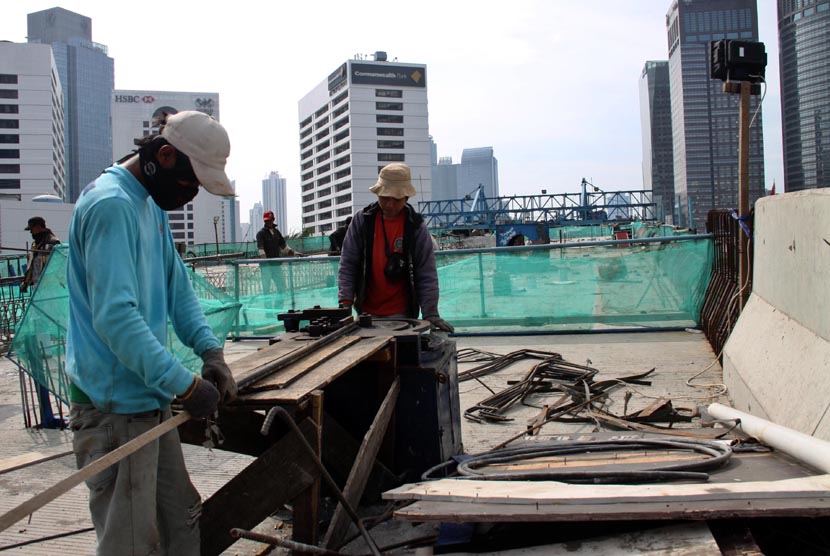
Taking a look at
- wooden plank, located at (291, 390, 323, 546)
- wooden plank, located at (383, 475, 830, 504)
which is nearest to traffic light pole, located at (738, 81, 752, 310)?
wooden plank, located at (383, 475, 830, 504)

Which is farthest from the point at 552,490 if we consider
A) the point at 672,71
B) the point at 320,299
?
the point at 672,71

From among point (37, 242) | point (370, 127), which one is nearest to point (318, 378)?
point (37, 242)

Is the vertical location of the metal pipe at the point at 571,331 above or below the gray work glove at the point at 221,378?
below

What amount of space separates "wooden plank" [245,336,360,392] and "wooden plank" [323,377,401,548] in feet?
1.27

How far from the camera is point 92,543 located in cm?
368

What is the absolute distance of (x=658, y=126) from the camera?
131 metres

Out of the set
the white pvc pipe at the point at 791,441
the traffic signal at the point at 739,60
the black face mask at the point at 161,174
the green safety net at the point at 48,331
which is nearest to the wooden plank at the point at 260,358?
the black face mask at the point at 161,174

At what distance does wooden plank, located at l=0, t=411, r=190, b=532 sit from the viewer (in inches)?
67.1

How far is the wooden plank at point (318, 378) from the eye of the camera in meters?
2.62

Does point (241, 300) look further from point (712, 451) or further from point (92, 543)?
point (712, 451)

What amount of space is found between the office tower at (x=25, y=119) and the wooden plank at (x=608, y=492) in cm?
12687

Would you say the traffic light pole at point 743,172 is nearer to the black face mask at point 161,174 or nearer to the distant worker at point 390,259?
the distant worker at point 390,259

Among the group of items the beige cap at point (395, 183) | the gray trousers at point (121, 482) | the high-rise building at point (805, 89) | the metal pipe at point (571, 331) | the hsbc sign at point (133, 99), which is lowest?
the metal pipe at point (571, 331)

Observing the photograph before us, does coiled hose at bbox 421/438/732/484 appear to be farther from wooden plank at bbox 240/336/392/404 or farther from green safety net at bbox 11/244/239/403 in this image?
green safety net at bbox 11/244/239/403
